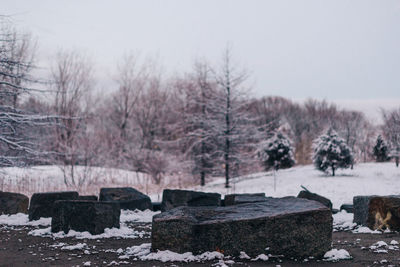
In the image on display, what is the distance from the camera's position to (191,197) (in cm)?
1030

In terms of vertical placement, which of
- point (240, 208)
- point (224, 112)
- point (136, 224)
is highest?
point (224, 112)

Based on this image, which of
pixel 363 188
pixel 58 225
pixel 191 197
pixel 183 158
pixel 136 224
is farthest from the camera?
pixel 183 158

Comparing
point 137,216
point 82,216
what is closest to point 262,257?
point 82,216

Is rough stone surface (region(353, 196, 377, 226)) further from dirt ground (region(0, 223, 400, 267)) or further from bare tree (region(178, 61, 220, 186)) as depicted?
bare tree (region(178, 61, 220, 186))

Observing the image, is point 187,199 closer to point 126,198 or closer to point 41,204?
point 126,198

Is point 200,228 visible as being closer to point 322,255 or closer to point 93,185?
point 322,255

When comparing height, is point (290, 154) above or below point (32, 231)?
above

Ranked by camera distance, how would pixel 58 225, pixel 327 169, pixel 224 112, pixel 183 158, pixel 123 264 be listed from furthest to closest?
pixel 183 158, pixel 327 169, pixel 224 112, pixel 58 225, pixel 123 264

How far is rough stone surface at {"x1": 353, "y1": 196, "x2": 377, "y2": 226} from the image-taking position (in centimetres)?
793

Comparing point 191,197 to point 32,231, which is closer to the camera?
point 32,231

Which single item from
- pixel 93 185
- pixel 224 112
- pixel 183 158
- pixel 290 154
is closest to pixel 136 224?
pixel 93 185

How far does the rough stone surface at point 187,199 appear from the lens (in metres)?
10.2

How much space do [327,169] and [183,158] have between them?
331 inches

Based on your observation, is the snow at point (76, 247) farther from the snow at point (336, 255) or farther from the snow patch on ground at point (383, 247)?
the snow patch on ground at point (383, 247)
